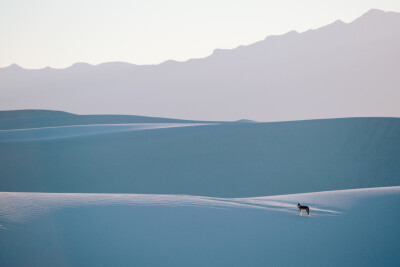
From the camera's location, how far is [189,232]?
5.16 metres

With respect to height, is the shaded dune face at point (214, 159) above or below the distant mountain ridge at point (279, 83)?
below

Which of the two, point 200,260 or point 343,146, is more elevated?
point 343,146

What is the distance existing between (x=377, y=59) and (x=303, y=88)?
34.1m

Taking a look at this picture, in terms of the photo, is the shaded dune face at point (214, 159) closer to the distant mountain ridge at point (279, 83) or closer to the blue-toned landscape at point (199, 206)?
the blue-toned landscape at point (199, 206)

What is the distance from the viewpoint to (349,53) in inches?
6895

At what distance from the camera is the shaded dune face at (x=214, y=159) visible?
1483 centimetres

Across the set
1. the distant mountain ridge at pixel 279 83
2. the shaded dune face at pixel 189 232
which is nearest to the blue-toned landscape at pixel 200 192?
the shaded dune face at pixel 189 232

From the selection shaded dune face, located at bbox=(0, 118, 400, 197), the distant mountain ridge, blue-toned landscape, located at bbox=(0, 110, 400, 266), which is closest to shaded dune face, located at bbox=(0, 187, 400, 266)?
blue-toned landscape, located at bbox=(0, 110, 400, 266)

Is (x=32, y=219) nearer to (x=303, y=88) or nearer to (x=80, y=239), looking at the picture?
(x=80, y=239)

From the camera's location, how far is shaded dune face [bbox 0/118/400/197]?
14.8m

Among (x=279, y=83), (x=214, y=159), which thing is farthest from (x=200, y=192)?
(x=279, y=83)

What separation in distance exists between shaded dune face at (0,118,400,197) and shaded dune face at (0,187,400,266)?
8.00m

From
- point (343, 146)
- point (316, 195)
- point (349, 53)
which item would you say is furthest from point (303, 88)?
point (316, 195)

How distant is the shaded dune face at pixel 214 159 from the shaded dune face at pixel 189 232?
8.00 meters
